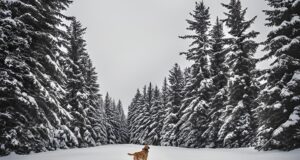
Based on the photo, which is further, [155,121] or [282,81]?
[155,121]

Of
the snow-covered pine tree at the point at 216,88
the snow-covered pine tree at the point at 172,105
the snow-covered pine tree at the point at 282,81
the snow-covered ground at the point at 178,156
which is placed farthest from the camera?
the snow-covered pine tree at the point at 172,105

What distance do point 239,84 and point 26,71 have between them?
17.1m

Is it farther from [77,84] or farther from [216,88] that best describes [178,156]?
[77,84]

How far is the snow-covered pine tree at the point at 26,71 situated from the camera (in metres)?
13.3

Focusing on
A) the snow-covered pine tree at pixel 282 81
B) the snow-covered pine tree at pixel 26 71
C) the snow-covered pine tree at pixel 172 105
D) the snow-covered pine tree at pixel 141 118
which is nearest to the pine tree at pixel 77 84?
the snow-covered pine tree at pixel 172 105

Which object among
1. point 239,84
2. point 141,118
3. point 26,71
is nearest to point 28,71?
point 26,71

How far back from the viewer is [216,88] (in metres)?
30.2

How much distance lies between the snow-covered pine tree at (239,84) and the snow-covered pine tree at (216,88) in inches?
60.3

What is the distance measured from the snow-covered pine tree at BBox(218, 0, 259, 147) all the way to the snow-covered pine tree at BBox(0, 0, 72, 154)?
561 inches

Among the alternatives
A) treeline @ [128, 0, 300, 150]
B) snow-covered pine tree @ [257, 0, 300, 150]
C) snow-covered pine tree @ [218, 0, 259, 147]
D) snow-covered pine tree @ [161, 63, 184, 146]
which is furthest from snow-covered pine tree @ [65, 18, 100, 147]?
snow-covered pine tree @ [257, 0, 300, 150]

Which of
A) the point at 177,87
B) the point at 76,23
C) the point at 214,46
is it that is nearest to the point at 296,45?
the point at 214,46

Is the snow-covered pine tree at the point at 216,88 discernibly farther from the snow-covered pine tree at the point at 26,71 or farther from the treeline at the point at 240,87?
the snow-covered pine tree at the point at 26,71

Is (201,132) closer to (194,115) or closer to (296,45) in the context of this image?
(194,115)

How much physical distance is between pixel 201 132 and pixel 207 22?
40.3 feet
